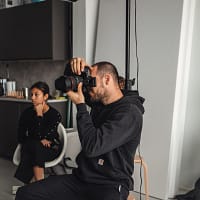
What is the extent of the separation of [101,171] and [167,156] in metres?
1.15

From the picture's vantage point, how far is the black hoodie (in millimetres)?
1397

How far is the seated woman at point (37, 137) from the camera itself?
2.57 m

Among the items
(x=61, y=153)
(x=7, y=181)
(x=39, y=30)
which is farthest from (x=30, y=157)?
(x=39, y=30)

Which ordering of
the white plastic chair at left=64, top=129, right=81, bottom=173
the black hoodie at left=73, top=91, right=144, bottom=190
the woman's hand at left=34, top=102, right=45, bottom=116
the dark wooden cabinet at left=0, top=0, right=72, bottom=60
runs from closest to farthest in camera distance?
the black hoodie at left=73, top=91, right=144, bottom=190, the woman's hand at left=34, top=102, right=45, bottom=116, the white plastic chair at left=64, top=129, right=81, bottom=173, the dark wooden cabinet at left=0, top=0, right=72, bottom=60

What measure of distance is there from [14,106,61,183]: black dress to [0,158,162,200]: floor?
203 mm

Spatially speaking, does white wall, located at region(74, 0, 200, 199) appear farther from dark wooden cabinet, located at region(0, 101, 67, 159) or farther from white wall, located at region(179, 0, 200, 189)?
dark wooden cabinet, located at region(0, 101, 67, 159)

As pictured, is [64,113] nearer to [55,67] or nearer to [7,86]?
[55,67]

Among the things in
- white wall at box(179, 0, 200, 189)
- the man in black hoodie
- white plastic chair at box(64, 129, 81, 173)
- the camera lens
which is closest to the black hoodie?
the man in black hoodie

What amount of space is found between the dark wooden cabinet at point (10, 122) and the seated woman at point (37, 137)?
1.79ft

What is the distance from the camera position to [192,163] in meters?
2.75

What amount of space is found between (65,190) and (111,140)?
17.4 inches

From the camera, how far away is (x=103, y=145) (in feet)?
4.54

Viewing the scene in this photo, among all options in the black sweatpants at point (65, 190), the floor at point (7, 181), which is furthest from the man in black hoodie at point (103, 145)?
the floor at point (7, 181)

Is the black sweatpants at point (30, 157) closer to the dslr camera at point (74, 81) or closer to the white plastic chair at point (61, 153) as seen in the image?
the white plastic chair at point (61, 153)
